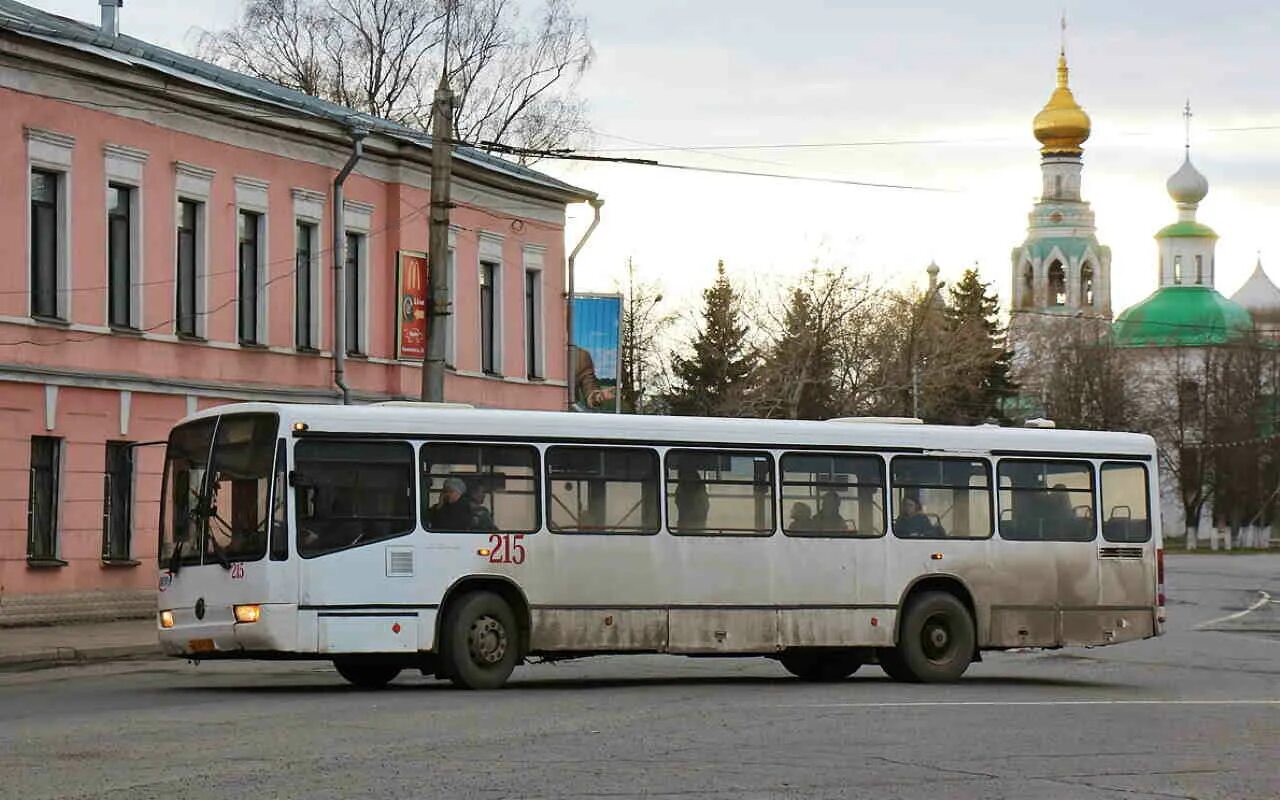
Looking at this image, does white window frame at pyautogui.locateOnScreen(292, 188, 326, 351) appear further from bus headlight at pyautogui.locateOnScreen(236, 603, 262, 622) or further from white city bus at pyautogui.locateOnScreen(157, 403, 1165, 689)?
bus headlight at pyautogui.locateOnScreen(236, 603, 262, 622)

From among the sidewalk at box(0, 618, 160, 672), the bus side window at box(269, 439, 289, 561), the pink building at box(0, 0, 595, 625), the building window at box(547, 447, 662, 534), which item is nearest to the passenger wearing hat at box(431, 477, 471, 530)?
the building window at box(547, 447, 662, 534)

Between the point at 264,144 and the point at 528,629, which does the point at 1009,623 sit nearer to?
the point at 528,629

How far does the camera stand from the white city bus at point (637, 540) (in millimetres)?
19094

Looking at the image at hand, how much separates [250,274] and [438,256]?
9263 mm

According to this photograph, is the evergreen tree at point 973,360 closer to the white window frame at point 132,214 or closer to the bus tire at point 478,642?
the white window frame at point 132,214

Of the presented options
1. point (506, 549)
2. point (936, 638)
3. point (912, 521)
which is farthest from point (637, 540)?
point (936, 638)

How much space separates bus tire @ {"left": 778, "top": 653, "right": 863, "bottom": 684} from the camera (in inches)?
888

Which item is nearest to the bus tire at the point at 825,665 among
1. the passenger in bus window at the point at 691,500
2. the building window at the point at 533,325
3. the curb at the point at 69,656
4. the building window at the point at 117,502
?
the passenger in bus window at the point at 691,500

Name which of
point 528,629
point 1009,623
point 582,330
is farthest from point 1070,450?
point 582,330

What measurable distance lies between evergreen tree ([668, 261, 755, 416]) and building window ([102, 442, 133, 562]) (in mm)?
53593

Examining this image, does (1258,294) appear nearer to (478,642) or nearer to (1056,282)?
(1056,282)

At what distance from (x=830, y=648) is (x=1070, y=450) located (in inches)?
137

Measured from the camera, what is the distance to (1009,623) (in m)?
22.6

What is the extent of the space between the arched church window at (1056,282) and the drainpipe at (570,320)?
101065mm
